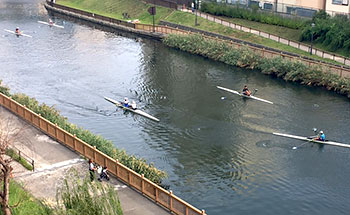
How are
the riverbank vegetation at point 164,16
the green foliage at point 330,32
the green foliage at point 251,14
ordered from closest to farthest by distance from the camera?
the green foliage at point 330,32, the riverbank vegetation at point 164,16, the green foliage at point 251,14

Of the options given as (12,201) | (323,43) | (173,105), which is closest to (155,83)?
(173,105)

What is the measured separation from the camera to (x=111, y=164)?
115 feet

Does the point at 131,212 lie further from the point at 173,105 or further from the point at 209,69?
the point at 209,69

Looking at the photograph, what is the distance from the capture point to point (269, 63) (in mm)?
66188

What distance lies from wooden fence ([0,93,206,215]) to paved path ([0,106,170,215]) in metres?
0.39

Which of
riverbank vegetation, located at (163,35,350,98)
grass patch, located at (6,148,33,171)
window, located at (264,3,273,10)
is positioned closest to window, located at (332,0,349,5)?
window, located at (264,3,273,10)

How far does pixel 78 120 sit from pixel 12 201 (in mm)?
18652

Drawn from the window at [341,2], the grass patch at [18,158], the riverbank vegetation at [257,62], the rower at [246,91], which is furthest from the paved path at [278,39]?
the grass patch at [18,158]

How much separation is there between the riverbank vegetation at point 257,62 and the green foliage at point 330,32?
667 centimetres

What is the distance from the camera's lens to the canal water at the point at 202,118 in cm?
3791

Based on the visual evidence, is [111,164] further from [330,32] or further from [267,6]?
[267,6]

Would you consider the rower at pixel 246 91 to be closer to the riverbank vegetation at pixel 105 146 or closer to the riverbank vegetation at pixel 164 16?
the riverbank vegetation at pixel 164 16

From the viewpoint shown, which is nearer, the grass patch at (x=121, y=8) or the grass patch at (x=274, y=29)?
the grass patch at (x=274, y=29)

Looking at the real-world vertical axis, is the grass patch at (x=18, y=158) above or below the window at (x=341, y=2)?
below
